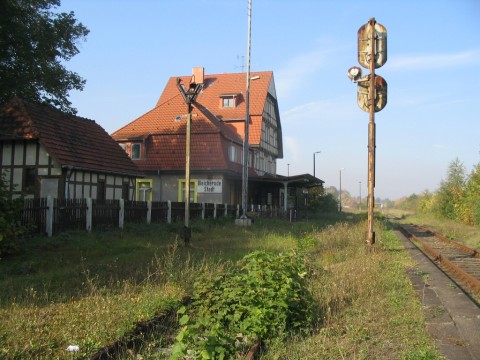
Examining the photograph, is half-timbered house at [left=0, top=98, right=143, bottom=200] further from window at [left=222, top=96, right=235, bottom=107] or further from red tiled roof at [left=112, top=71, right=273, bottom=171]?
window at [left=222, top=96, right=235, bottom=107]

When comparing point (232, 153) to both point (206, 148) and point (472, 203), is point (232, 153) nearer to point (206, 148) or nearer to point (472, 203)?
point (206, 148)

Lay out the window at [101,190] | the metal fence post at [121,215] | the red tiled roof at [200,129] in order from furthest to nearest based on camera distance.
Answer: the red tiled roof at [200,129] → the window at [101,190] → the metal fence post at [121,215]

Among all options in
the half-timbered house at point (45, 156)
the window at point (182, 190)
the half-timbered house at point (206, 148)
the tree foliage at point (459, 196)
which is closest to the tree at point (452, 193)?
the tree foliage at point (459, 196)

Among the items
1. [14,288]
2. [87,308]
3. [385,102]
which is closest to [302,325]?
[87,308]

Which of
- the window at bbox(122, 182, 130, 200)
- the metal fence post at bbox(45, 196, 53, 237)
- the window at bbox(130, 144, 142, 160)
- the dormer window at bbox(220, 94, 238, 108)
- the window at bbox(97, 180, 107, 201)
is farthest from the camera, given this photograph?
the dormer window at bbox(220, 94, 238, 108)

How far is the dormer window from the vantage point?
137 ft

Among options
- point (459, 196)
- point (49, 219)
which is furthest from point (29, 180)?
point (459, 196)

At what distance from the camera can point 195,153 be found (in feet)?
110

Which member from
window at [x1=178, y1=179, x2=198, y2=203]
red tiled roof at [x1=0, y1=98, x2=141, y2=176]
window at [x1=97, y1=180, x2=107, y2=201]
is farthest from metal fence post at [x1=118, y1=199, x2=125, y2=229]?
window at [x1=178, y1=179, x2=198, y2=203]

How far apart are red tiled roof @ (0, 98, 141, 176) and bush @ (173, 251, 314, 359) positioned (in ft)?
51.8

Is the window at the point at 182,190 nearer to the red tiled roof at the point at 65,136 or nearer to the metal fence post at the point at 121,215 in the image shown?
the red tiled roof at the point at 65,136

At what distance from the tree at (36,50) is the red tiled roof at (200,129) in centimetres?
860

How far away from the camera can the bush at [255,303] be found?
520 cm

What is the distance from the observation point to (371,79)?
41.5ft
